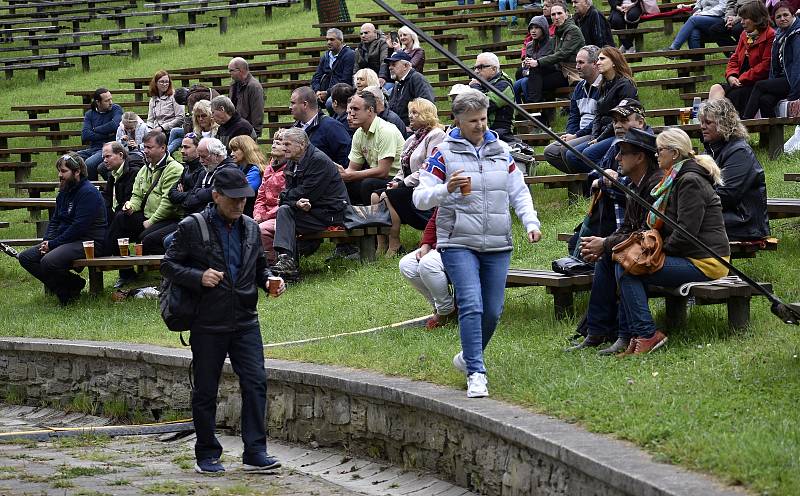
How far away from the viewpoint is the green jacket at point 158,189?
14008 millimetres

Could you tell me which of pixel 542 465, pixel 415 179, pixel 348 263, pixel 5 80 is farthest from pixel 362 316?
pixel 5 80

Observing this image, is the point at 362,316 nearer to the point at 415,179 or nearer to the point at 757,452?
the point at 415,179

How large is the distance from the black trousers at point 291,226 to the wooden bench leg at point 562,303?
159 inches

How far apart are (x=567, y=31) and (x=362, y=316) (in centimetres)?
683

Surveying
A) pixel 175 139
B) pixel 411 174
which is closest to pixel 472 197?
pixel 411 174

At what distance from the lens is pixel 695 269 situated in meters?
8.13

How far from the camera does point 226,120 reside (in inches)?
577

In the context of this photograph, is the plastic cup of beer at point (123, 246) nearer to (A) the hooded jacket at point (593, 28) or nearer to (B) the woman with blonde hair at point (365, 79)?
(B) the woman with blonde hair at point (365, 79)

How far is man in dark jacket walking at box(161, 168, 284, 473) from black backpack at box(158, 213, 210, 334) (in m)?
0.02

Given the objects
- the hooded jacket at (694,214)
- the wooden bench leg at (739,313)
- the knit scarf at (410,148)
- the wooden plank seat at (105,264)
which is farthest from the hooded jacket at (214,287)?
the wooden plank seat at (105,264)

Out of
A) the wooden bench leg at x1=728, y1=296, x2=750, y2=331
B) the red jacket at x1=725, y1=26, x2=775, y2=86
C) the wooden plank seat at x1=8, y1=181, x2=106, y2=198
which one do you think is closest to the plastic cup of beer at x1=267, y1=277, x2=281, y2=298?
the wooden bench leg at x1=728, y1=296, x2=750, y2=331

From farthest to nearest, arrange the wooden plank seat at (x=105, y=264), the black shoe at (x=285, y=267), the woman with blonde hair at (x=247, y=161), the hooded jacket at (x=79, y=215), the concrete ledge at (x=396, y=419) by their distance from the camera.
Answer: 1. the hooded jacket at (x=79, y=215)
2. the woman with blonde hair at (x=247, y=161)
3. the wooden plank seat at (x=105, y=264)
4. the black shoe at (x=285, y=267)
5. the concrete ledge at (x=396, y=419)

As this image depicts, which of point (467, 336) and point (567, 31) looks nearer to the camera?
point (467, 336)

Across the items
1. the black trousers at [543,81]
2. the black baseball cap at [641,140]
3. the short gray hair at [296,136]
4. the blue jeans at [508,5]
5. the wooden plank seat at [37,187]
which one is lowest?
the wooden plank seat at [37,187]
